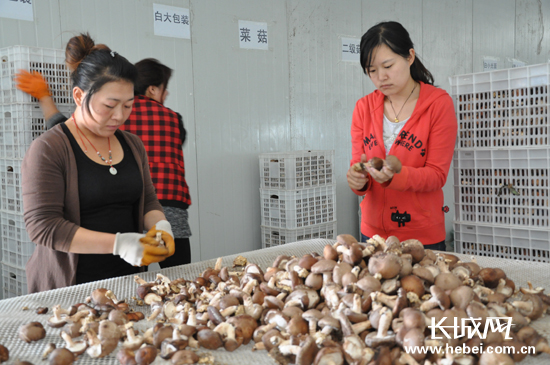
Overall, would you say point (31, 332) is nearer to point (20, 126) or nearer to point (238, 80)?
point (20, 126)

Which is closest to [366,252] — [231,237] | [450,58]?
[231,237]

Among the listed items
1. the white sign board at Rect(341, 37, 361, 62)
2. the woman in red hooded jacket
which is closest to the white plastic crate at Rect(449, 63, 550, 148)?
the woman in red hooded jacket

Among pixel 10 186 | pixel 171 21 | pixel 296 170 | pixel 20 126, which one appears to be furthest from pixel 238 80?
pixel 10 186

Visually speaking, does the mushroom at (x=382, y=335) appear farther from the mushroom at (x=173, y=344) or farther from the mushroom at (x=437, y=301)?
the mushroom at (x=173, y=344)

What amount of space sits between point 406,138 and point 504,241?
1.12 metres

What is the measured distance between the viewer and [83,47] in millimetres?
1652

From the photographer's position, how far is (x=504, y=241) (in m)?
2.57

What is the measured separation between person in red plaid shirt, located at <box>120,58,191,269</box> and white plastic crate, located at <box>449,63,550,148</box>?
166 cm

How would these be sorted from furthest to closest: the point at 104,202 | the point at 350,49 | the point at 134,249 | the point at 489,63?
1. the point at 489,63
2. the point at 350,49
3. the point at 104,202
4. the point at 134,249

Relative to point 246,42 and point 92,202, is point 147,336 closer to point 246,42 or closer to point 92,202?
point 92,202

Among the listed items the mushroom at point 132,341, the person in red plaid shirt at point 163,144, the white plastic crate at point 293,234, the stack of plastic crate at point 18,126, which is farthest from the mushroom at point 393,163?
the white plastic crate at point 293,234

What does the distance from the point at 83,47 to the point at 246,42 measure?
2.52 metres

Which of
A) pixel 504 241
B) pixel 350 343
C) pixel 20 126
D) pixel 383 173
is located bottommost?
pixel 504 241

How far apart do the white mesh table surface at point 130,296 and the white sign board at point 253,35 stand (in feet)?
8.56
